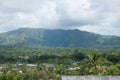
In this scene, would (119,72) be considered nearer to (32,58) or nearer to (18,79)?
(18,79)

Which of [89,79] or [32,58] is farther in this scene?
[32,58]

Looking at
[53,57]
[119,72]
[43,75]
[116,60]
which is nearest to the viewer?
[119,72]

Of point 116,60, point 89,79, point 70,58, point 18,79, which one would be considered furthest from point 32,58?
point 89,79

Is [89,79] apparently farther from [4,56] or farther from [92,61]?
[4,56]

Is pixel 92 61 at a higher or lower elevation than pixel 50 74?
higher

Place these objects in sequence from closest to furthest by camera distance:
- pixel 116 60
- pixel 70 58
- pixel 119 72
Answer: pixel 119 72
pixel 116 60
pixel 70 58

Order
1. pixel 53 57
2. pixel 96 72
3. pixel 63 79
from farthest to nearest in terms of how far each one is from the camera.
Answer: pixel 53 57 < pixel 96 72 < pixel 63 79

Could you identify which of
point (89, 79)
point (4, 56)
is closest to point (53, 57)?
point (4, 56)

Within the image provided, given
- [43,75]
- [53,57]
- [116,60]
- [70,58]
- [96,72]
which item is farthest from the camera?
[53,57]

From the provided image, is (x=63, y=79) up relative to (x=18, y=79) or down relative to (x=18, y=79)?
up

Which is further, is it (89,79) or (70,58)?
(70,58)
